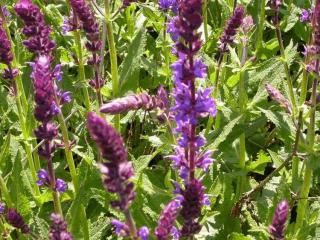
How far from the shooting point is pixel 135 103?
2.29 meters

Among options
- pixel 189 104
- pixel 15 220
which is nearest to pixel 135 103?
pixel 189 104

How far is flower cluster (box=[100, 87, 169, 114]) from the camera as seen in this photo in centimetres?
218

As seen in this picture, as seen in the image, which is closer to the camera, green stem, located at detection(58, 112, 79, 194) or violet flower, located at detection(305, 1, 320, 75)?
violet flower, located at detection(305, 1, 320, 75)

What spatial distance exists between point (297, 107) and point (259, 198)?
36.1 inches

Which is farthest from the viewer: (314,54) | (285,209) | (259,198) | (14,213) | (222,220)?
(259,198)

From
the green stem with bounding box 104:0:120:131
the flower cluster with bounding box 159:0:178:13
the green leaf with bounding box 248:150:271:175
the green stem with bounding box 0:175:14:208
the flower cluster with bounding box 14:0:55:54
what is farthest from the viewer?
the flower cluster with bounding box 159:0:178:13

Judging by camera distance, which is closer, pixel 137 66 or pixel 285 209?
pixel 285 209

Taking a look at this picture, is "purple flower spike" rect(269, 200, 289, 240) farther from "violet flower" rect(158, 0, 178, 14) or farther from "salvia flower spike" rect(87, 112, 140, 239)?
"violet flower" rect(158, 0, 178, 14)

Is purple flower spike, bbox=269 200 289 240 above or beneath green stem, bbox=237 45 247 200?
above

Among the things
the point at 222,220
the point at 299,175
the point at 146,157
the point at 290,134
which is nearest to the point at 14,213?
the point at 146,157

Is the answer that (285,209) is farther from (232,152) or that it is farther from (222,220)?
(232,152)

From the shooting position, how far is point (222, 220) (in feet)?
12.4

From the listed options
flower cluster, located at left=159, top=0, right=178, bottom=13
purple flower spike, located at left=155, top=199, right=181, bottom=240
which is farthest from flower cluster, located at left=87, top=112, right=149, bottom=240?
flower cluster, located at left=159, top=0, right=178, bottom=13

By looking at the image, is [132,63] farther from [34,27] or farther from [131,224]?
[131,224]
